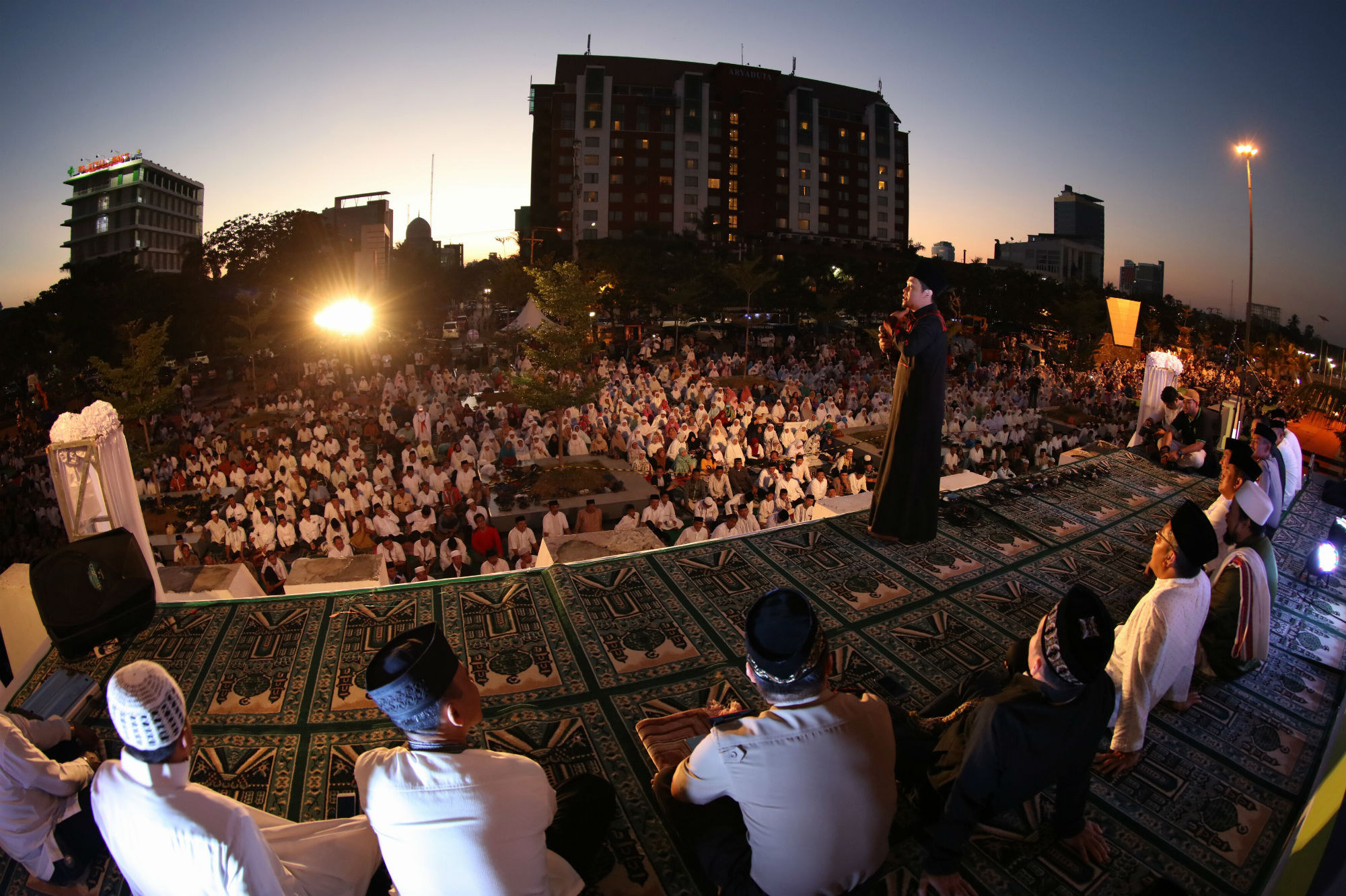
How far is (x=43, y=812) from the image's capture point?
2322 millimetres

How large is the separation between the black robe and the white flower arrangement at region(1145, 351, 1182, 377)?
4.79m

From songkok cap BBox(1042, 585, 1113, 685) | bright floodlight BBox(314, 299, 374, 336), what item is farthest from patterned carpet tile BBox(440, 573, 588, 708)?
bright floodlight BBox(314, 299, 374, 336)

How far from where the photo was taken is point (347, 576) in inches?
212

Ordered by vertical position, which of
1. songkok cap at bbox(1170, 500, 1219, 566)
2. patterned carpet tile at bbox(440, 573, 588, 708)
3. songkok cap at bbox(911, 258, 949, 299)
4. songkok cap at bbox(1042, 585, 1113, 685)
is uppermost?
songkok cap at bbox(911, 258, 949, 299)

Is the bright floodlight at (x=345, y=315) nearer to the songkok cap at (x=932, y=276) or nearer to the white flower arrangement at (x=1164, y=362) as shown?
the songkok cap at (x=932, y=276)

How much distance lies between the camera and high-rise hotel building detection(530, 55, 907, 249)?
155 feet

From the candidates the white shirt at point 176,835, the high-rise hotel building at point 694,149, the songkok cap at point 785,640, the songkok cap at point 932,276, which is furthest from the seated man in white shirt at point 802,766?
the high-rise hotel building at point 694,149

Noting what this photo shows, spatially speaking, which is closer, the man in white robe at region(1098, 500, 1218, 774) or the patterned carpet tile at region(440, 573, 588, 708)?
the man in white robe at region(1098, 500, 1218, 774)

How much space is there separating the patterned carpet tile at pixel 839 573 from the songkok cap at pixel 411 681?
2219mm

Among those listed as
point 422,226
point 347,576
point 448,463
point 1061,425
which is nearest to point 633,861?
point 347,576

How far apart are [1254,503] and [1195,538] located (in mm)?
1360

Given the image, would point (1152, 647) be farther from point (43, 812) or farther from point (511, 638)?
point (43, 812)

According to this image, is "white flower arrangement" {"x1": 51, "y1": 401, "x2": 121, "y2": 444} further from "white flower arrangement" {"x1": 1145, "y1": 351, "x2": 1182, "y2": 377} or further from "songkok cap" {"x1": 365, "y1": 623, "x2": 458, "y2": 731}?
"white flower arrangement" {"x1": 1145, "y1": 351, "x2": 1182, "y2": 377}

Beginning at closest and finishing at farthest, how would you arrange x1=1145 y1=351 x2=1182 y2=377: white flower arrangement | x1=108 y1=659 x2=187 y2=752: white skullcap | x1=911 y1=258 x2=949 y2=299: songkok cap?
x1=108 y1=659 x2=187 y2=752: white skullcap, x1=911 y1=258 x2=949 y2=299: songkok cap, x1=1145 y1=351 x2=1182 y2=377: white flower arrangement
